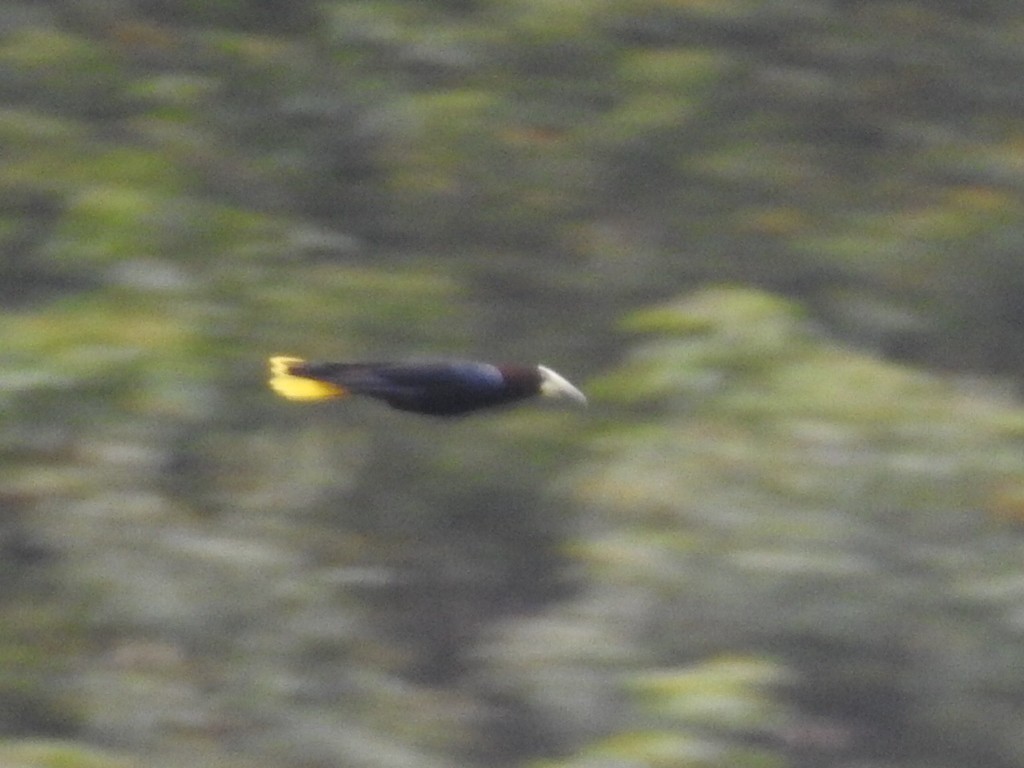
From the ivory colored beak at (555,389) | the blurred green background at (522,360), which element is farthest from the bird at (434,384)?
the blurred green background at (522,360)

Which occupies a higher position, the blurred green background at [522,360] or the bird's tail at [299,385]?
the blurred green background at [522,360]

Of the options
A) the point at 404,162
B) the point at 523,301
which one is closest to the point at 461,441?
the point at 523,301

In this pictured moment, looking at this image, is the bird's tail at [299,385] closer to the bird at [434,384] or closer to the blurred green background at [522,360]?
the bird at [434,384]

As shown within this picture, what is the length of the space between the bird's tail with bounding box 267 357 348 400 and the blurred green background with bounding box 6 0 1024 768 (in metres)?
0.91

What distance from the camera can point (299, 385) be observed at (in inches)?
71.2

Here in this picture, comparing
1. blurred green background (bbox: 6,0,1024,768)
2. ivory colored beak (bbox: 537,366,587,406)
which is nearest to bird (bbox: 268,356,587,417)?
ivory colored beak (bbox: 537,366,587,406)

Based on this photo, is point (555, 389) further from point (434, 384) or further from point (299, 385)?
point (299, 385)

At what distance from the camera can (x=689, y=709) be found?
8.34ft

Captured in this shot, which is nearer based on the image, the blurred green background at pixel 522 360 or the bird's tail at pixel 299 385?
the bird's tail at pixel 299 385

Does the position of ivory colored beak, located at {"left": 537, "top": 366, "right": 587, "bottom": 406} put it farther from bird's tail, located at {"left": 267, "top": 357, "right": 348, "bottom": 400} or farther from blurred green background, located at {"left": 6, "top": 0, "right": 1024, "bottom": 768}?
blurred green background, located at {"left": 6, "top": 0, "right": 1024, "bottom": 768}

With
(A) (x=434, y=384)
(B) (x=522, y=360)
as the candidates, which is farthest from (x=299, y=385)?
(B) (x=522, y=360)

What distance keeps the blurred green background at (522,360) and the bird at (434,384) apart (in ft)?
3.03

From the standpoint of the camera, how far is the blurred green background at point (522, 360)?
2852 millimetres

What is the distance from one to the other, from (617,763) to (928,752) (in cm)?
79
